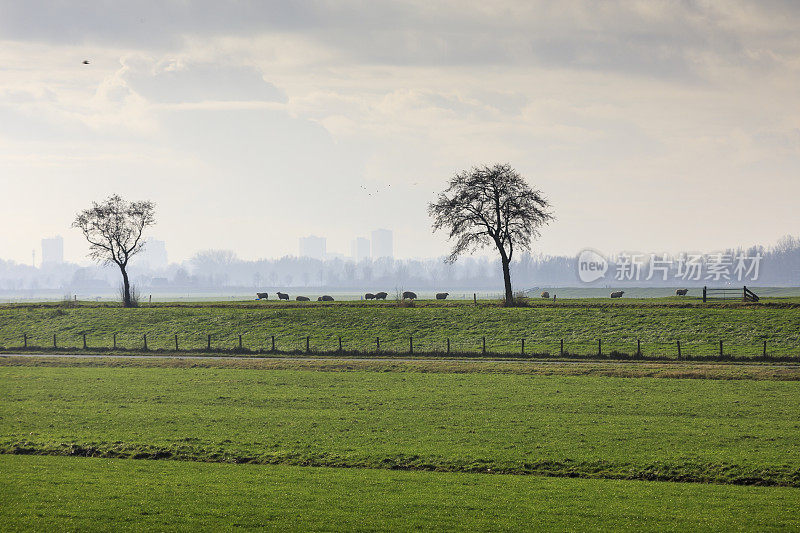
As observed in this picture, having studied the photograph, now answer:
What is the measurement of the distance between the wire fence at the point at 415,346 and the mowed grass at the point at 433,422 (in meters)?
12.5

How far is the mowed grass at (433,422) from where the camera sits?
86.7 ft

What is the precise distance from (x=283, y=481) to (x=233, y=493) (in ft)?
6.25

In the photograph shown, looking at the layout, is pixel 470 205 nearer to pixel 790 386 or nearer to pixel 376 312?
pixel 376 312

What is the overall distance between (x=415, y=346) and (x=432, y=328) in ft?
22.7

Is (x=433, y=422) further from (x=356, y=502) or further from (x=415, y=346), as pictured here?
(x=415, y=346)

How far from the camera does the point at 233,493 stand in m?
22.4

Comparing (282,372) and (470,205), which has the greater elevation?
(470,205)

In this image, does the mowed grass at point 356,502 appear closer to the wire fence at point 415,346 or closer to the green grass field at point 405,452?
the green grass field at point 405,452

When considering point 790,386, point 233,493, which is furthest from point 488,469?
point 790,386

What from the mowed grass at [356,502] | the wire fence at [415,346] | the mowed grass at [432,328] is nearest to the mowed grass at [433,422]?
the mowed grass at [356,502]

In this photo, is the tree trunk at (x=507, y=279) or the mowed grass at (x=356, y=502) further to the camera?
the tree trunk at (x=507, y=279)

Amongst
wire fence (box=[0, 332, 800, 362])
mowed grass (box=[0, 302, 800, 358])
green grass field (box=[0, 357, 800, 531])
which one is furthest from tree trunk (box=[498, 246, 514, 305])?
green grass field (box=[0, 357, 800, 531])

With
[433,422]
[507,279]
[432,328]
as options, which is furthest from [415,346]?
[433,422]

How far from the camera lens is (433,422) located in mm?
33156
